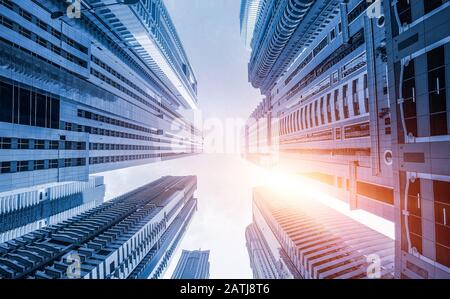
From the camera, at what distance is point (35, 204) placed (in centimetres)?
4350

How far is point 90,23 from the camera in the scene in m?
56.7

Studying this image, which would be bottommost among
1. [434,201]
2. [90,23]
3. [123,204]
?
[123,204]

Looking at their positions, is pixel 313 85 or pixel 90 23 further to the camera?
pixel 90 23

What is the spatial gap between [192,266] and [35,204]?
138 m

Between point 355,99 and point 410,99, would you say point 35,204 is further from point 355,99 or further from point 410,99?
point 355,99

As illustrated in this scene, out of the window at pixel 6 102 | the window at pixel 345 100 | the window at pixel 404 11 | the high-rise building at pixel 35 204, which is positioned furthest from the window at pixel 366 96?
the high-rise building at pixel 35 204

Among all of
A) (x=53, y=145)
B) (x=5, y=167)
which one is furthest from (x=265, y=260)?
(x=5, y=167)

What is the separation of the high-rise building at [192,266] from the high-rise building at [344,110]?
12676 cm

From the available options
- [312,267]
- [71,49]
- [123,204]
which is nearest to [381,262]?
[312,267]

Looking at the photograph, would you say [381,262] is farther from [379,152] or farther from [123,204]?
[123,204]

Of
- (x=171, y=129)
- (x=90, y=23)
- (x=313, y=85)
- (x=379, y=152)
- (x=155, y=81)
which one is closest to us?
(x=379, y=152)

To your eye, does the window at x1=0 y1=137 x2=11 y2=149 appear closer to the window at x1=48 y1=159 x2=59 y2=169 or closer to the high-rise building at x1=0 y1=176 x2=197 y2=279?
the window at x1=48 y1=159 x2=59 y2=169

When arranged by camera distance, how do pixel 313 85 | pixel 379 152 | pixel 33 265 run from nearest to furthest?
pixel 379 152
pixel 33 265
pixel 313 85

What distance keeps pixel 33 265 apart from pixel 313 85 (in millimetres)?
65723
